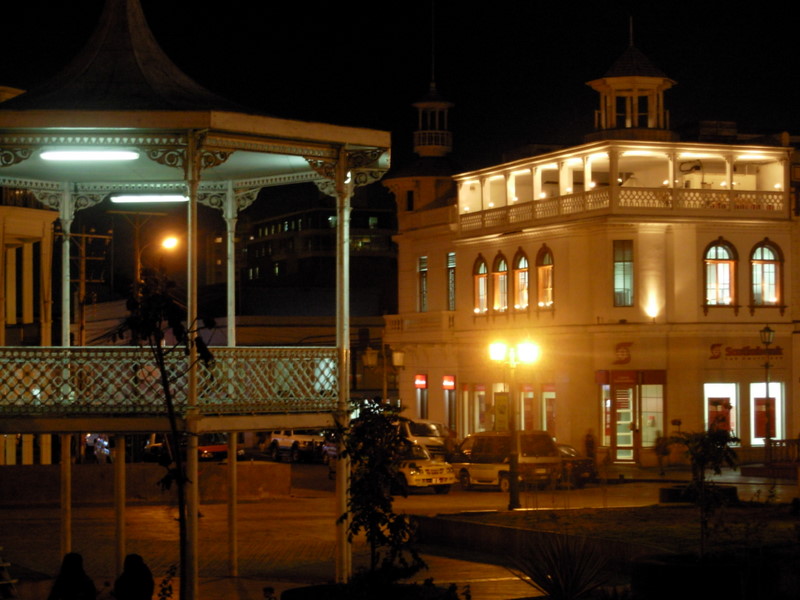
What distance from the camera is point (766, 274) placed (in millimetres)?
46438

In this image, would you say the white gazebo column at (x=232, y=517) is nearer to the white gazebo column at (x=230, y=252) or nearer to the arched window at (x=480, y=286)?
the white gazebo column at (x=230, y=252)

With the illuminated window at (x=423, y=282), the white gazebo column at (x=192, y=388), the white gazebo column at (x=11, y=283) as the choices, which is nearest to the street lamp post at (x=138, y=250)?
the white gazebo column at (x=192, y=388)

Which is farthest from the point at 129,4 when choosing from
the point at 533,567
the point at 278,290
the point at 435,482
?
the point at 278,290

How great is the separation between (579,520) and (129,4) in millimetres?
10583

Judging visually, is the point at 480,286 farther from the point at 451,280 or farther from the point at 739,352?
the point at 739,352

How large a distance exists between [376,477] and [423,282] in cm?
4551

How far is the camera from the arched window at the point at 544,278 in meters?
48.2

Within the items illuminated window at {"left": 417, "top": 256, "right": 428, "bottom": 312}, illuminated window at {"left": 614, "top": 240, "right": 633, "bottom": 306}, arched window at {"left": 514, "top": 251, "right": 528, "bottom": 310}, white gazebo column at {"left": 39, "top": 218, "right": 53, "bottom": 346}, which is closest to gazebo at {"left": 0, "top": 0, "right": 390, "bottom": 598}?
white gazebo column at {"left": 39, "top": 218, "right": 53, "bottom": 346}

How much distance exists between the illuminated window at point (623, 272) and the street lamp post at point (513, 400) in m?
10.8

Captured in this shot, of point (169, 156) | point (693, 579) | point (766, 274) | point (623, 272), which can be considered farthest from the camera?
point (766, 274)

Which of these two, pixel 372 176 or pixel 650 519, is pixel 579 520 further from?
pixel 372 176

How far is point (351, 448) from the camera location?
13.0 meters

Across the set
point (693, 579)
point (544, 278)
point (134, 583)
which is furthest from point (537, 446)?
point (134, 583)

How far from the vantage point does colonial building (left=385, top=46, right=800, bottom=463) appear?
4500 cm
